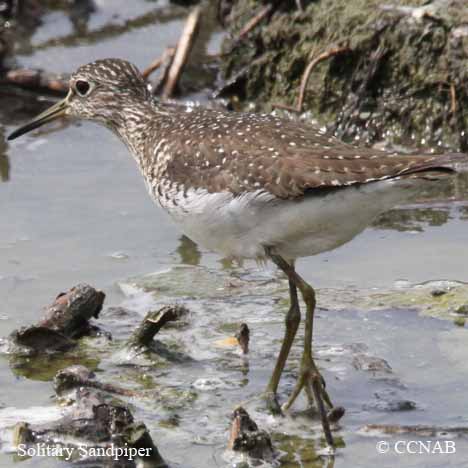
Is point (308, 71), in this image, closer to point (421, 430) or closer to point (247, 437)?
point (421, 430)

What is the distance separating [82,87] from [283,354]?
7.45 feet

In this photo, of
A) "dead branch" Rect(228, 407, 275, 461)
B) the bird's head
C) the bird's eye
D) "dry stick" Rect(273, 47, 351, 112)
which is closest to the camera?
"dead branch" Rect(228, 407, 275, 461)

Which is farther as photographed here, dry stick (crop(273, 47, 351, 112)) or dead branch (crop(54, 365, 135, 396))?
dry stick (crop(273, 47, 351, 112))

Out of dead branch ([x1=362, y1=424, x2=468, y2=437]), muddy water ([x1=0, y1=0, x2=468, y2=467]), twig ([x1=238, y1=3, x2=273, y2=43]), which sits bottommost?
→ muddy water ([x1=0, y1=0, x2=468, y2=467])

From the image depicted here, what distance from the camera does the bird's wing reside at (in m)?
5.18

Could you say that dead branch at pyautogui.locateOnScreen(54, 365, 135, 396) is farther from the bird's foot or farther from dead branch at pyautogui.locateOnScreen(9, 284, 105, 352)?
the bird's foot

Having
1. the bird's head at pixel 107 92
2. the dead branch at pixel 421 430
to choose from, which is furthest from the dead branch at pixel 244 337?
the bird's head at pixel 107 92

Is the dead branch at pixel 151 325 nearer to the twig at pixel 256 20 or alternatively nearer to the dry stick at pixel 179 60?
the dry stick at pixel 179 60

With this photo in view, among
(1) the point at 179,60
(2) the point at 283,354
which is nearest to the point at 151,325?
(2) the point at 283,354

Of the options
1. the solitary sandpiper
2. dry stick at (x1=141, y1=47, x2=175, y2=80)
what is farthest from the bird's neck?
dry stick at (x1=141, y1=47, x2=175, y2=80)

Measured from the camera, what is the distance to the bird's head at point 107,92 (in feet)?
22.4

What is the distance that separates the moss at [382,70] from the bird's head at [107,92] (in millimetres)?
2400

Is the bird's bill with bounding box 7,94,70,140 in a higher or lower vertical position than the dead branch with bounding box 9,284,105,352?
higher

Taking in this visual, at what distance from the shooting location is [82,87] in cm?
701
